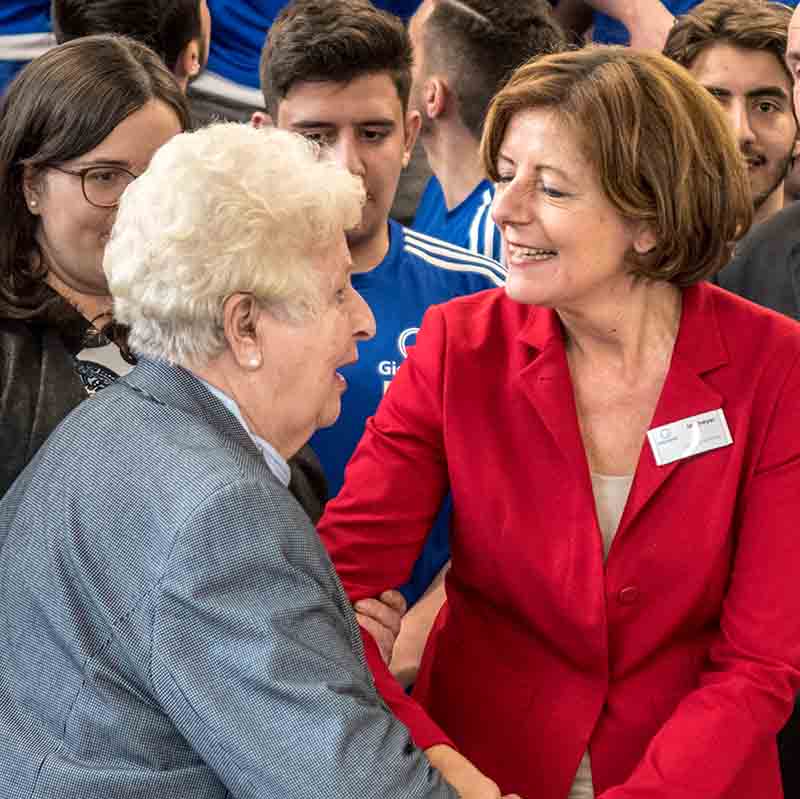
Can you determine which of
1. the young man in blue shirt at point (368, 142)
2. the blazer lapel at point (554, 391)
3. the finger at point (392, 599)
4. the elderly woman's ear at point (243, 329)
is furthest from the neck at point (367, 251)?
the elderly woman's ear at point (243, 329)

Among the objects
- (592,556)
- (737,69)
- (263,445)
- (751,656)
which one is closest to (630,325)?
(592,556)

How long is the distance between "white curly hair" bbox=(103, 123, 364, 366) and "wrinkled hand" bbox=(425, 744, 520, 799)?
28.0 inches

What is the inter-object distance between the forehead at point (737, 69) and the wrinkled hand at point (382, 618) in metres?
1.82

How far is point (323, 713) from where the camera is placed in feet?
5.31

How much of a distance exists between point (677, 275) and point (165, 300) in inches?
34.4

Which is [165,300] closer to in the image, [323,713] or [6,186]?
[323,713]

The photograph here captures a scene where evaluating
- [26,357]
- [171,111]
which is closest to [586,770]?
[26,357]

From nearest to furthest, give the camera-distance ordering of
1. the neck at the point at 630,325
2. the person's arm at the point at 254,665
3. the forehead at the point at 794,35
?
1. the person's arm at the point at 254,665
2. the neck at the point at 630,325
3. the forehead at the point at 794,35

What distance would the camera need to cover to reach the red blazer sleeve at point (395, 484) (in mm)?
2225

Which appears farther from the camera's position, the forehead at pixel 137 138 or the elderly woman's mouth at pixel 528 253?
the forehead at pixel 137 138

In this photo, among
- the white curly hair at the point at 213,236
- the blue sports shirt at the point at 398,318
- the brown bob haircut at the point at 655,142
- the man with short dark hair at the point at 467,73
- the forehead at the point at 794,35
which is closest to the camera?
the white curly hair at the point at 213,236

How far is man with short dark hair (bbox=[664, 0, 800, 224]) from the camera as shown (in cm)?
344

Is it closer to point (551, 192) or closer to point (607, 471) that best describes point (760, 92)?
point (551, 192)

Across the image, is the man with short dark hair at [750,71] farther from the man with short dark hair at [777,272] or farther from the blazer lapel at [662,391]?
the blazer lapel at [662,391]
